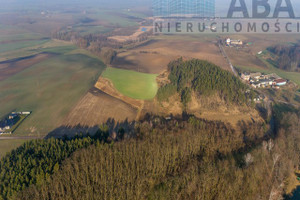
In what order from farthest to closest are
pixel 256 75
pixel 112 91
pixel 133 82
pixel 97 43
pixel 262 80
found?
pixel 97 43 → pixel 256 75 → pixel 262 80 → pixel 133 82 → pixel 112 91

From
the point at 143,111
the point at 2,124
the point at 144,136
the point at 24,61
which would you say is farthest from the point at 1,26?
the point at 144,136

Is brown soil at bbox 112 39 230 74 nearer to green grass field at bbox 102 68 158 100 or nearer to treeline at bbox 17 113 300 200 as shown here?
green grass field at bbox 102 68 158 100

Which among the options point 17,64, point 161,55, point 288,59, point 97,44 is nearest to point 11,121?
point 17,64

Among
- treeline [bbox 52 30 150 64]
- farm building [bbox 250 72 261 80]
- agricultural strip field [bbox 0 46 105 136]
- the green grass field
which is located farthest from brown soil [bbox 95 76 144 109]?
farm building [bbox 250 72 261 80]

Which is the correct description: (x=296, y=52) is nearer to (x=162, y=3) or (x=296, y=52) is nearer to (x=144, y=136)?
(x=162, y=3)

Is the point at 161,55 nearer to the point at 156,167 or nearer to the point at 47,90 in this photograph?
the point at 47,90

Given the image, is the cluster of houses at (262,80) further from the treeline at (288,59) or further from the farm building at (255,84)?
the treeline at (288,59)

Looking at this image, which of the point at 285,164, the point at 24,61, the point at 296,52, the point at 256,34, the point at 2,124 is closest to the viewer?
the point at 285,164
